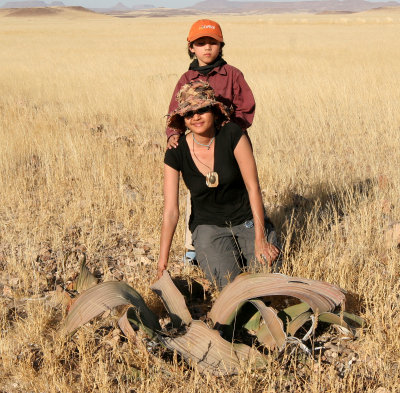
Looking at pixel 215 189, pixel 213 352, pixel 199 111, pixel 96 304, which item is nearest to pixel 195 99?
pixel 199 111

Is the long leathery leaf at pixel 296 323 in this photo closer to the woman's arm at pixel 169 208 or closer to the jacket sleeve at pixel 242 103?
the woman's arm at pixel 169 208

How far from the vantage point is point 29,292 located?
135 inches

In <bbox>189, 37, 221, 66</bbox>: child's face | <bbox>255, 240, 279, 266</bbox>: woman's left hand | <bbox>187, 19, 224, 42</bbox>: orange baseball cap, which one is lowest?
<bbox>255, 240, 279, 266</bbox>: woman's left hand

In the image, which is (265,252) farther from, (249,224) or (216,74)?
(216,74)

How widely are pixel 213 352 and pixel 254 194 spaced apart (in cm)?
118

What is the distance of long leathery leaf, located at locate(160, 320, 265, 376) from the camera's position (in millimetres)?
2402

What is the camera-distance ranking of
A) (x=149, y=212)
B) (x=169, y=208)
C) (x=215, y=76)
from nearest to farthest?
(x=169, y=208), (x=215, y=76), (x=149, y=212)

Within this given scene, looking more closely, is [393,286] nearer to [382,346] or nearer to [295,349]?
[382,346]

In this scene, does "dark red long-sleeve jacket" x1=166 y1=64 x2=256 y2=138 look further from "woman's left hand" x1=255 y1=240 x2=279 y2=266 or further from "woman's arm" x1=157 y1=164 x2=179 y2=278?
"woman's left hand" x1=255 y1=240 x2=279 y2=266

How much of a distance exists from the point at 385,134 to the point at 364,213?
10.5 feet

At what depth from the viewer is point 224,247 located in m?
3.50

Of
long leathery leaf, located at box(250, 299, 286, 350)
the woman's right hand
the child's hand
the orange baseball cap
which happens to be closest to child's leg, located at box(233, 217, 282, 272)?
the woman's right hand

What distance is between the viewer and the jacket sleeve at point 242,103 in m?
3.88

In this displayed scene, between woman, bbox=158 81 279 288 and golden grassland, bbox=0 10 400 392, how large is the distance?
298mm
